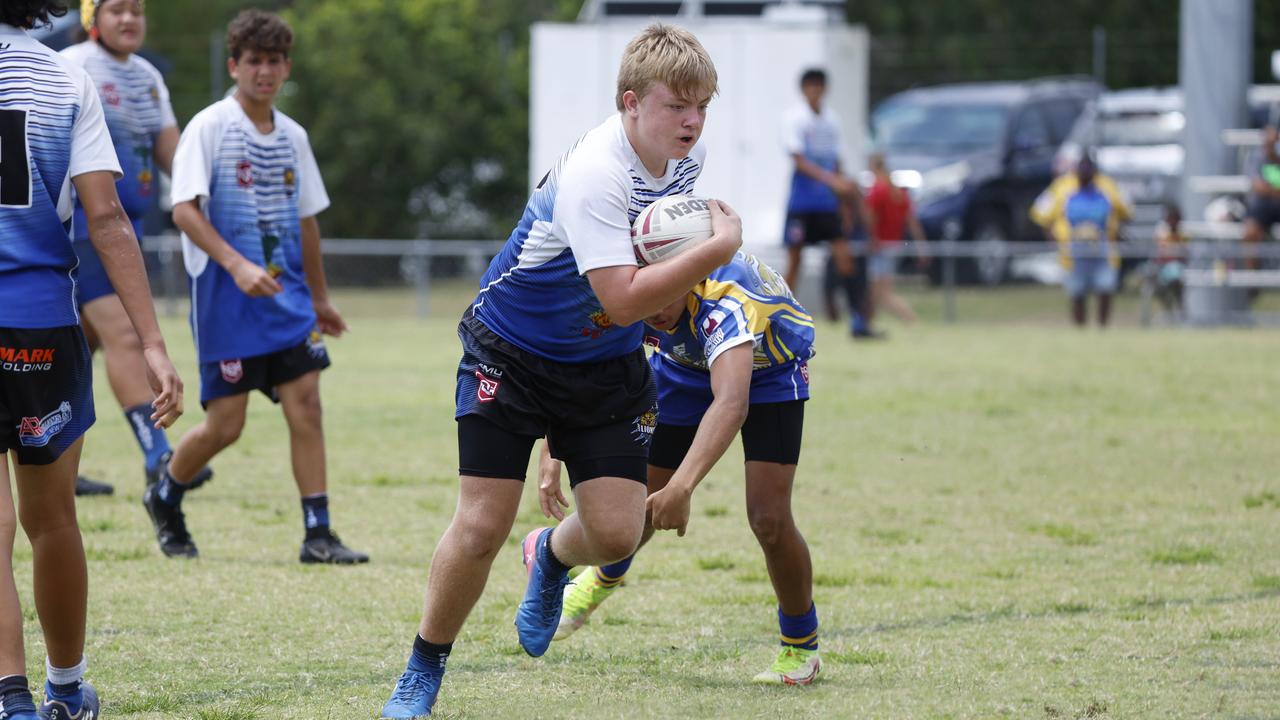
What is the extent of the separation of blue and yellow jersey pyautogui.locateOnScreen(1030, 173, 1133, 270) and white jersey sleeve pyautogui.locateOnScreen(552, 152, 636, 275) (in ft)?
46.9

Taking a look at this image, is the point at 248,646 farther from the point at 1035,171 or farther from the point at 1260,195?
the point at 1035,171

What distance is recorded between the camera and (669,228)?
13.6 feet

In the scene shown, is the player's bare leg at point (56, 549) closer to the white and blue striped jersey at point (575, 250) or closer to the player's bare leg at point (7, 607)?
the player's bare leg at point (7, 607)

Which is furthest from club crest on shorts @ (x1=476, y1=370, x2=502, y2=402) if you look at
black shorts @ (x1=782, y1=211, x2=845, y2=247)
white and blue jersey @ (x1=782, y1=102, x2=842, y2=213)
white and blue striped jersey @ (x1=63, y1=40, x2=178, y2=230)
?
black shorts @ (x1=782, y1=211, x2=845, y2=247)

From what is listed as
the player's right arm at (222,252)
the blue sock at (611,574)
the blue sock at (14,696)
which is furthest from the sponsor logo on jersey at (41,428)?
the player's right arm at (222,252)

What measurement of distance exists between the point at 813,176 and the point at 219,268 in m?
8.81

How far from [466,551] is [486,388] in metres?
0.42

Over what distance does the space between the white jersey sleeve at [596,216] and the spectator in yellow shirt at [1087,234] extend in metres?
14.2

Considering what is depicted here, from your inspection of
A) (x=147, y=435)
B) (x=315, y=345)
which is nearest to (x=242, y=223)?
(x=315, y=345)

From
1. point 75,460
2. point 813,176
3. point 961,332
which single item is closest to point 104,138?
point 75,460

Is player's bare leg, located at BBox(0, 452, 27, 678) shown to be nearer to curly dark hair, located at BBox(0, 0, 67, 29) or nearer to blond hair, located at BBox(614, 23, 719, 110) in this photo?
curly dark hair, located at BBox(0, 0, 67, 29)

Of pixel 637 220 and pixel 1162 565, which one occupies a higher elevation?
pixel 637 220

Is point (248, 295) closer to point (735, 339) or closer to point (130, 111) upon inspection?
point (130, 111)

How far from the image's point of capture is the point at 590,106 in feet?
67.5
